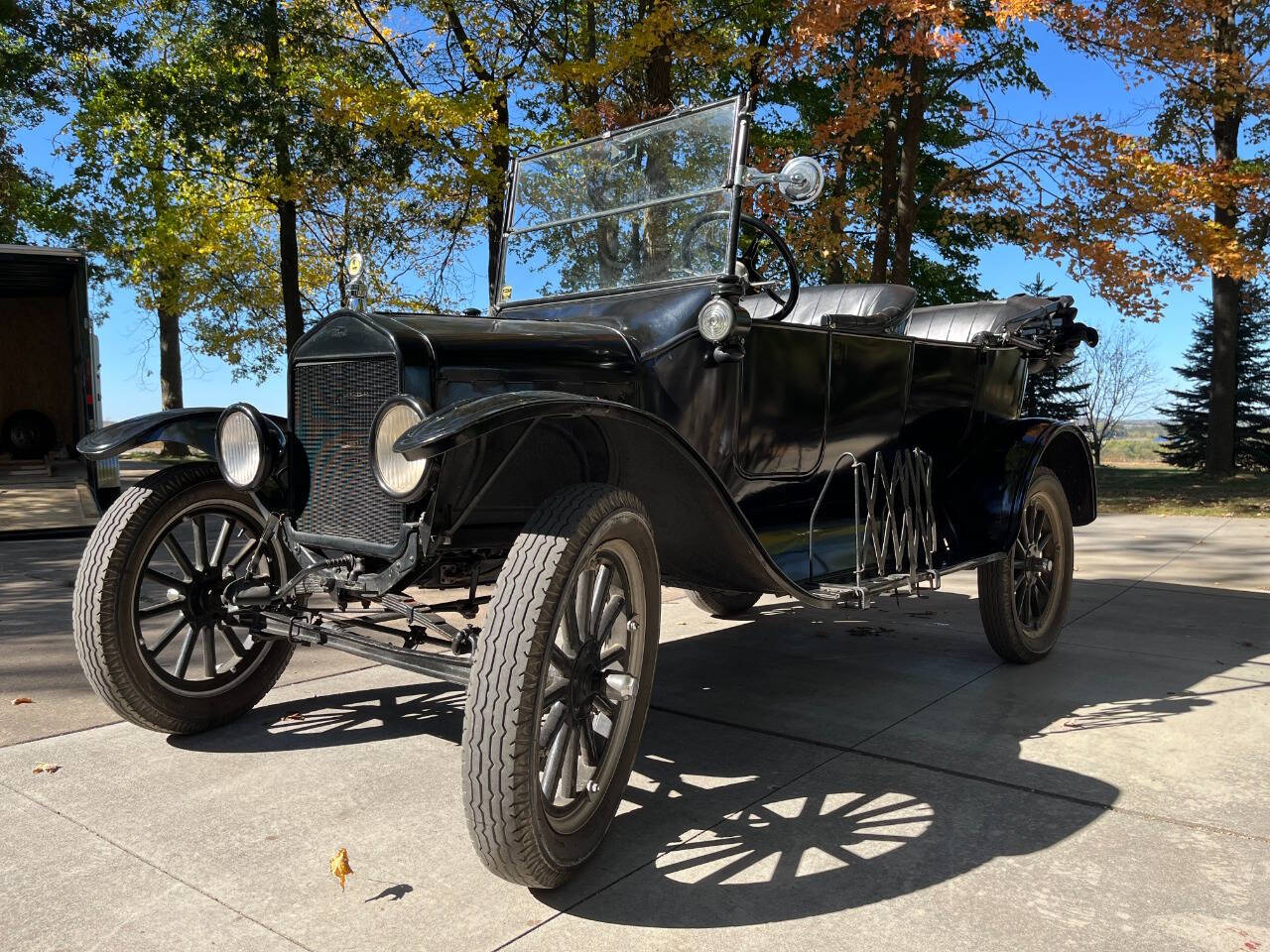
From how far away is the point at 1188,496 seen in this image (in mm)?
13336

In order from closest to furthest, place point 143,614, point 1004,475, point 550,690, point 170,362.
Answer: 1. point 550,690
2. point 143,614
3. point 1004,475
4. point 170,362

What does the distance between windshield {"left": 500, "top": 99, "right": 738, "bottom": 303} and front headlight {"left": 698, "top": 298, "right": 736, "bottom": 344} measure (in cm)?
34

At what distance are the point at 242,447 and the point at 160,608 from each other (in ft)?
2.21

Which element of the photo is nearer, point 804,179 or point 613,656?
point 613,656

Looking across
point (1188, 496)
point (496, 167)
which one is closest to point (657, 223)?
point (496, 167)

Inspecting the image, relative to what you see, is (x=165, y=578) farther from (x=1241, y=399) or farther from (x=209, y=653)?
(x=1241, y=399)

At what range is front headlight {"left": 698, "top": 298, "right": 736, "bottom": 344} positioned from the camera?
3176 mm

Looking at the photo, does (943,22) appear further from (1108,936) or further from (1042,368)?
(1108,936)

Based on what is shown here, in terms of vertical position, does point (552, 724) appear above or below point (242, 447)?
below

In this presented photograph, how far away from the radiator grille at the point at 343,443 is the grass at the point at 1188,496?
36.4ft

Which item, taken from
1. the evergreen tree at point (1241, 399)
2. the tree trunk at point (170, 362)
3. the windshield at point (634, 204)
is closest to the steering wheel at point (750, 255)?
the windshield at point (634, 204)

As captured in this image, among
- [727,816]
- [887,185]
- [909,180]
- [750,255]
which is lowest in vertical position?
[727,816]

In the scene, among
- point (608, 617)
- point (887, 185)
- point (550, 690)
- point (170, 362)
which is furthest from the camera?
point (170, 362)

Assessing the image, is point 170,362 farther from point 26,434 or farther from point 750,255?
point 750,255
